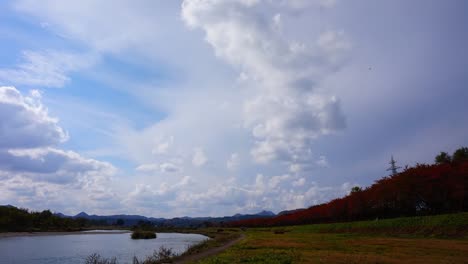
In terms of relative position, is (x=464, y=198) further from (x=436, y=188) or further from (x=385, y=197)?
(x=385, y=197)

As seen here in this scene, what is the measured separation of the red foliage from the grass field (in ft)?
34.6

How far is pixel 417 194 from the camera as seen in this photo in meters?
73.1

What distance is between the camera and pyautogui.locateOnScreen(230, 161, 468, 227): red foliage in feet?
218

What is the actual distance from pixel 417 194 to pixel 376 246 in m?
39.3

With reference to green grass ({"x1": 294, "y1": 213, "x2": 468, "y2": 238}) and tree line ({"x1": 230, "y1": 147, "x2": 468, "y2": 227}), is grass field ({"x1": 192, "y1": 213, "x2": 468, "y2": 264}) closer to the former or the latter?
green grass ({"x1": 294, "y1": 213, "x2": 468, "y2": 238})

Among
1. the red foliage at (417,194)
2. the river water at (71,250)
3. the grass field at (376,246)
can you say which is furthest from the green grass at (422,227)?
the river water at (71,250)

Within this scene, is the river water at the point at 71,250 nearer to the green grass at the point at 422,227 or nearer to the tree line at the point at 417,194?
the green grass at the point at 422,227

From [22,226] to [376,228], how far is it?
12518cm

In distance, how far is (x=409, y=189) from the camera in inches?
2864

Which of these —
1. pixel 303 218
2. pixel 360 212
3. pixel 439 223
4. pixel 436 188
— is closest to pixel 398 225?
pixel 439 223

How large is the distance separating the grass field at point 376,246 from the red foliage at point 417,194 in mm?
10561

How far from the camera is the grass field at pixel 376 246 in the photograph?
96.4 feet

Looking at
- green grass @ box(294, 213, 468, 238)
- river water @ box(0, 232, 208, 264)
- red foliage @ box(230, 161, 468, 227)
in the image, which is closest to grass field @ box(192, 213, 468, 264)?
green grass @ box(294, 213, 468, 238)

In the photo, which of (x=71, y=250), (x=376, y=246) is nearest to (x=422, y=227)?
(x=376, y=246)
